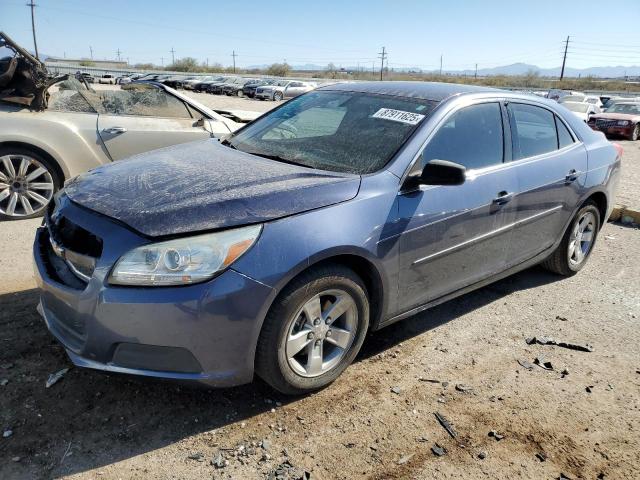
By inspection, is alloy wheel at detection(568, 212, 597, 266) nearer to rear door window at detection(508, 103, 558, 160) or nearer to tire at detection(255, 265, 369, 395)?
rear door window at detection(508, 103, 558, 160)

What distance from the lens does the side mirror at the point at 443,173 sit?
9.64 ft

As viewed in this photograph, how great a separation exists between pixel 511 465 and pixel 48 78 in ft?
19.3

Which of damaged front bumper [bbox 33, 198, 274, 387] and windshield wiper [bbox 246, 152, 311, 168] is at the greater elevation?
windshield wiper [bbox 246, 152, 311, 168]

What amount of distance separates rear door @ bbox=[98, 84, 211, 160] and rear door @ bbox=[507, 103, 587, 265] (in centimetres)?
366

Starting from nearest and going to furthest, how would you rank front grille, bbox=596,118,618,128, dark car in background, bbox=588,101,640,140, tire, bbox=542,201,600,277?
A: tire, bbox=542,201,600,277 < dark car in background, bbox=588,101,640,140 < front grille, bbox=596,118,618,128

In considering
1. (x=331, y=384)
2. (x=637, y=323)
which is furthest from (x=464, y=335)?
(x=637, y=323)

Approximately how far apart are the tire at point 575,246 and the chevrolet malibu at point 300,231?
18.8 inches

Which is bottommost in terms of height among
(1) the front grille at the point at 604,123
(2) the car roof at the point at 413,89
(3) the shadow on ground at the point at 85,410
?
(3) the shadow on ground at the point at 85,410

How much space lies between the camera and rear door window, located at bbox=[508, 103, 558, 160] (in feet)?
12.7

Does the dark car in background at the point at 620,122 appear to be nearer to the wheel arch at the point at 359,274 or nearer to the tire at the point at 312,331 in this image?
the wheel arch at the point at 359,274

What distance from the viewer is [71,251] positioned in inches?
102

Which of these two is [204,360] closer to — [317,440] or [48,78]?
[317,440]

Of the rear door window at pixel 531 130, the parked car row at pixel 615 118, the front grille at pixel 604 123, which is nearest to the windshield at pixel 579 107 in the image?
the parked car row at pixel 615 118

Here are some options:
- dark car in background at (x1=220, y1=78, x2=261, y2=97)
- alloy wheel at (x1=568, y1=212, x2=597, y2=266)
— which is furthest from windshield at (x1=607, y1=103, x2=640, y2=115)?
dark car in background at (x1=220, y1=78, x2=261, y2=97)
